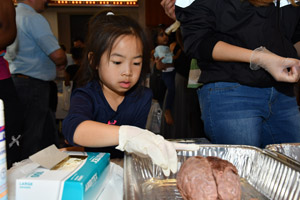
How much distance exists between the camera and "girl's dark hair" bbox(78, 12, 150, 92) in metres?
1.03

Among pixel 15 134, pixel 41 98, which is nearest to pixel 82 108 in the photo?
pixel 15 134

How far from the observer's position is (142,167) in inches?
31.7

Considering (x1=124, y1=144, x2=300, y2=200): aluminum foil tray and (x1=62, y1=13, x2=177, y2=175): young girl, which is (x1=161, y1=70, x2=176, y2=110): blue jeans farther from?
(x1=124, y1=144, x2=300, y2=200): aluminum foil tray

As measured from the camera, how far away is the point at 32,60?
2025 mm

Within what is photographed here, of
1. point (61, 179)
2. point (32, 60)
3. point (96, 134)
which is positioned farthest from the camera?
point (32, 60)

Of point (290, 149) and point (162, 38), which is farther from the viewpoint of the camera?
point (162, 38)

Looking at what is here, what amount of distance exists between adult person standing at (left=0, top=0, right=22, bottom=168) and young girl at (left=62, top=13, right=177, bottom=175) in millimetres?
336

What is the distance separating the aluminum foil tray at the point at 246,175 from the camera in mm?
698

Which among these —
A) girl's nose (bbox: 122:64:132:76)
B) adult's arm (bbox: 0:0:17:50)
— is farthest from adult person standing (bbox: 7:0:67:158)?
girl's nose (bbox: 122:64:132:76)

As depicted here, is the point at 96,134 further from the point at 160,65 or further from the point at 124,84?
the point at 160,65

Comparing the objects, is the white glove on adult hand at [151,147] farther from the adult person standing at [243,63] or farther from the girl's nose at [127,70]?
the adult person standing at [243,63]

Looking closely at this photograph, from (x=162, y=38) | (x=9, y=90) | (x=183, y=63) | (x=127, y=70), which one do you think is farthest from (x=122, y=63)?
(x=162, y=38)

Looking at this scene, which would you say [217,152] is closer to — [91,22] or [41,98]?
[91,22]

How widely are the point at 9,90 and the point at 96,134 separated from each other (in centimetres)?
75
